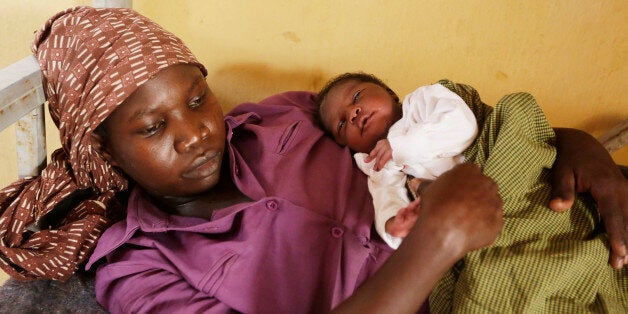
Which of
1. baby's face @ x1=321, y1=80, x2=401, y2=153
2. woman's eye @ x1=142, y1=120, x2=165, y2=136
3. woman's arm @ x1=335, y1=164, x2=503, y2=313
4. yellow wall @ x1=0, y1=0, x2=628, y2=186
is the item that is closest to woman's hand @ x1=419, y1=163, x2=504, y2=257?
woman's arm @ x1=335, y1=164, x2=503, y2=313

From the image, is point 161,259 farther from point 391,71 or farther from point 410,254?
point 391,71

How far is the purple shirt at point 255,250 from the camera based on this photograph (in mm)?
1083

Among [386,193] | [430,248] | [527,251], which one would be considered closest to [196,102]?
[386,193]

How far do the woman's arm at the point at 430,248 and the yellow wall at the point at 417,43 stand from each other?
35.2 inches

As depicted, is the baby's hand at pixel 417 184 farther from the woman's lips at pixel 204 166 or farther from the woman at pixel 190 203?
the woman's lips at pixel 204 166

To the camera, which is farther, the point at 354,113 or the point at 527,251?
the point at 354,113

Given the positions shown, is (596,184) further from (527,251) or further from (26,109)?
(26,109)

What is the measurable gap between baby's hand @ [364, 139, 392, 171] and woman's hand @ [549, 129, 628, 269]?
36 centimetres

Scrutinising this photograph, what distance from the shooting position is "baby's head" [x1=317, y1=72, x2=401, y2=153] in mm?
1276

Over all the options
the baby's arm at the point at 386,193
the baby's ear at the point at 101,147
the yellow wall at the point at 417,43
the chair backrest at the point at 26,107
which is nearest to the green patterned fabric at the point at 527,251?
the baby's arm at the point at 386,193

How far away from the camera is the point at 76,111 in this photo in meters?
1.07

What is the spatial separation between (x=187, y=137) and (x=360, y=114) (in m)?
0.46

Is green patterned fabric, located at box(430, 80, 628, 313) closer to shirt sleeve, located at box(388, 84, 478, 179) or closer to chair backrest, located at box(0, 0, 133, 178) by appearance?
shirt sleeve, located at box(388, 84, 478, 179)

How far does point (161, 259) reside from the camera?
45.0 inches
